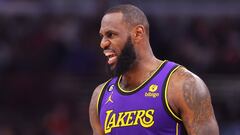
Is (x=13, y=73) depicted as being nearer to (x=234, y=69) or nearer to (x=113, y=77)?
(x=234, y=69)

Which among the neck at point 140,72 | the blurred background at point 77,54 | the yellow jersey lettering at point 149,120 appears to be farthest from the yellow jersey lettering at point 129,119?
the blurred background at point 77,54

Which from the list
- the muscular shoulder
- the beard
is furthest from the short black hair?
the muscular shoulder

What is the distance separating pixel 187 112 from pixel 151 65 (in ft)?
1.86

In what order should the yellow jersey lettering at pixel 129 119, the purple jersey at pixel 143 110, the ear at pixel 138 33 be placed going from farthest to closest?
1. the ear at pixel 138 33
2. the yellow jersey lettering at pixel 129 119
3. the purple jersey at pixel 143 110

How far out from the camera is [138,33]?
4.95 metres

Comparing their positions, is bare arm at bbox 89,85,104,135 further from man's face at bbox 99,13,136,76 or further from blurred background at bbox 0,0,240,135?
blurred background at bbox 0,0,240,135

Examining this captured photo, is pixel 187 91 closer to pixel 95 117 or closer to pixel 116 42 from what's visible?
pixel 116 42

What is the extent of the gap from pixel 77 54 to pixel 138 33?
16.9ft

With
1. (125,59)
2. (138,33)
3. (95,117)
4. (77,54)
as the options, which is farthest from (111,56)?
(77,54)

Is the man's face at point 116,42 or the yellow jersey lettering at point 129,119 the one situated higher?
the man's face at point 116,42

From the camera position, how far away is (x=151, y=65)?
16.5 feet

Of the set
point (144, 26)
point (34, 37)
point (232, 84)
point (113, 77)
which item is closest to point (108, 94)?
point (113, 77)

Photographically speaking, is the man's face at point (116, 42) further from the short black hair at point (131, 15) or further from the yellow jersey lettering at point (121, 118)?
the yellow jersey lettering at point (121, 118)

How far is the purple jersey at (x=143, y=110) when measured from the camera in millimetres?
4715
